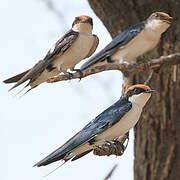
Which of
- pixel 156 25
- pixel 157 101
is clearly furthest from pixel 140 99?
pixel 157 101

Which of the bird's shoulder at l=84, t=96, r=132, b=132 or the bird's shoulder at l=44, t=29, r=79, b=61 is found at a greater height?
the bird's shoulder at l=44, t=29, r=79, b=61

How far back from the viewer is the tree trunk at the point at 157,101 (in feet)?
16.6

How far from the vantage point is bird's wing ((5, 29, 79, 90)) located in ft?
13.0

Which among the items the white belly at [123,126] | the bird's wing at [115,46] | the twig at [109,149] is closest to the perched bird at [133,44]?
the bird's wing at [115,46]

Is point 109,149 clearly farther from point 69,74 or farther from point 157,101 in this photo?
point 157,101

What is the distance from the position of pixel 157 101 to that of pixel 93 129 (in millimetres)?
1192

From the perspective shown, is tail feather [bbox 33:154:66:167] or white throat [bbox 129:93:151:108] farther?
white throat [bbox 129:93:151:108]

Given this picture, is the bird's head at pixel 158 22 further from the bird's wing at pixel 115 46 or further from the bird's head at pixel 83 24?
the bird's head at pixel 83 24

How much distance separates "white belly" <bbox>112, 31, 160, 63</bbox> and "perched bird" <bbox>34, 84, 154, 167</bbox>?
14cm

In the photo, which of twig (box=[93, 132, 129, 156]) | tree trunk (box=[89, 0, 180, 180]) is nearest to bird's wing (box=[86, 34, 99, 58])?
twig (box=[93, 132, 129, 156])

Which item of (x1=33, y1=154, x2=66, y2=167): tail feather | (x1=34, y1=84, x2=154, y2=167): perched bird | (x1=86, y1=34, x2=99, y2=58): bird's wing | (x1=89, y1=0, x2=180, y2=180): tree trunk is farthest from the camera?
(x1=89, y1=0, x2=180, y2=180): tree trunk

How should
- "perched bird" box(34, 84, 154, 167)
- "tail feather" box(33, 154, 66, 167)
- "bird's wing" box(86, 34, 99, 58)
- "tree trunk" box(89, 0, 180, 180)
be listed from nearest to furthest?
"tail feather" box(33, 154, 66, 167) → "perched bird" box(34, 84, 154, 167) → "bird's wing" box(86, 34, 99, 58) → "tree trunk" box(89, 0, 180, 180)

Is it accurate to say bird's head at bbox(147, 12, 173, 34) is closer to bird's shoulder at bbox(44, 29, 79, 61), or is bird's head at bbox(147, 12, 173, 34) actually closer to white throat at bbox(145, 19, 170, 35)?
white throat at bbox(145, 19, 170, 35)

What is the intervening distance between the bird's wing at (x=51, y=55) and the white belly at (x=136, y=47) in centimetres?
20
